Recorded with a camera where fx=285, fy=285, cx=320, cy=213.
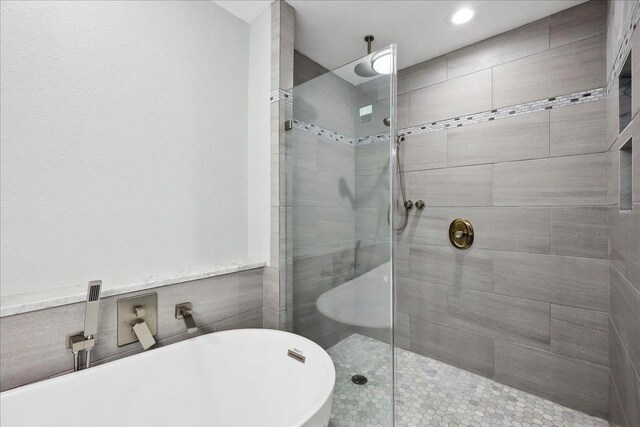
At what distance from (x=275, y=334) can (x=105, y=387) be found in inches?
28.6

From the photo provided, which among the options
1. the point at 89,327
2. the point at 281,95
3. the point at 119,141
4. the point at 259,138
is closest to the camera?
the point at 89,327

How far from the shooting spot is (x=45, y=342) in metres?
1.11

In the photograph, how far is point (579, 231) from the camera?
5.68 ft

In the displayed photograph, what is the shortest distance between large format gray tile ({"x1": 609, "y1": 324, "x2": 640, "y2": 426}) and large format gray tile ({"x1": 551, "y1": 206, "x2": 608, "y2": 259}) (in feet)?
1.41

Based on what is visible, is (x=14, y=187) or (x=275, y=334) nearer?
(x=14, y=187)

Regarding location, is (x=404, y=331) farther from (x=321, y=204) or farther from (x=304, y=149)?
(x=304, y=149)

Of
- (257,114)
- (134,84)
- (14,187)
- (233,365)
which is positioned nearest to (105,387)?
(233,365)

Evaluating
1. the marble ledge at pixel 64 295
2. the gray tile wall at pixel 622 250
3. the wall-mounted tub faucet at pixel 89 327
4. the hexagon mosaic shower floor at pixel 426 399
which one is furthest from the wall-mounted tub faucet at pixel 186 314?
the gray tile wall at pixel 622 250

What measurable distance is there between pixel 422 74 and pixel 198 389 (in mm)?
2685

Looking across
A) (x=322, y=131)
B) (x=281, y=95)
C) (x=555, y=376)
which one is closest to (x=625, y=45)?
(x=322, y=131)

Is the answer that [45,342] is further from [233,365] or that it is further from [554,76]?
[554,76]

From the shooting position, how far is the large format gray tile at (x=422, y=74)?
7.53ft

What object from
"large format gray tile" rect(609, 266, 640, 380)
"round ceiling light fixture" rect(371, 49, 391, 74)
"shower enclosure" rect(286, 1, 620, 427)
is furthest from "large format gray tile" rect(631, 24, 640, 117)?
"round ceiling light fixture" rect(371, 49, 391, 74)

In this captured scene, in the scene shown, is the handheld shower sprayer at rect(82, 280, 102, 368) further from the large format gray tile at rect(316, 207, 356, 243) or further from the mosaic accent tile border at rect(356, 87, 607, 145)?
the mosaic accent tile border at rect(356, 87, 607, 145)
